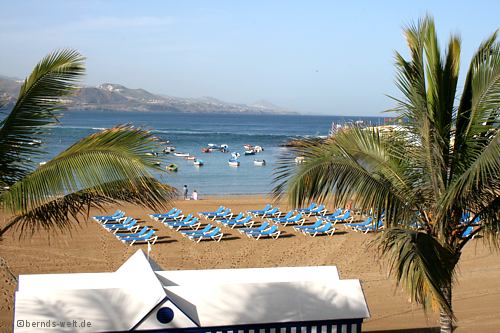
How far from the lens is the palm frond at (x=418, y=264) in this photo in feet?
14.7

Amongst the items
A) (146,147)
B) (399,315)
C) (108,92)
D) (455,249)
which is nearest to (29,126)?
(146,147)

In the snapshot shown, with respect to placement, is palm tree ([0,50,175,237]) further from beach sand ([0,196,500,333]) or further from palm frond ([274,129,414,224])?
beach sand ([0,196,500,333])

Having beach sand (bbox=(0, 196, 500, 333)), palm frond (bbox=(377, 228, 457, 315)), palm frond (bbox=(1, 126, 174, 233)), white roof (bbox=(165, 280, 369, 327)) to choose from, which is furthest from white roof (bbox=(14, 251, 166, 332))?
beach sand (bbox=(0, 196, 500, 333))

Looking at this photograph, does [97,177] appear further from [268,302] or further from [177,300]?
[268,302]

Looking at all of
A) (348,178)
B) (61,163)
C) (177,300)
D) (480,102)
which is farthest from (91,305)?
(480,102)

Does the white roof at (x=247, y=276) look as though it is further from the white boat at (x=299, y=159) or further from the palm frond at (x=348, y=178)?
the white boat at (x=299, y=159)

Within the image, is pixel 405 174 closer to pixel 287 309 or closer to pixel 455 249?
pixel 455 249

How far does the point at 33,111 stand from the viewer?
4.85 m

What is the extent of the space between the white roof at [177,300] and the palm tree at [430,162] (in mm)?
1198

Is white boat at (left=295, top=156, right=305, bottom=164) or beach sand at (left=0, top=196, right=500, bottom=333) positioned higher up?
white boat at (left=295, top=156, right=305, bottom=164)

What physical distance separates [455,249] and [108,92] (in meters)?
170

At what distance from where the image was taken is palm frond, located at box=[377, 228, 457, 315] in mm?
4473

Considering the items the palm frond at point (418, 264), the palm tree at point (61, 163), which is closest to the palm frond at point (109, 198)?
the palm tree at point (61, 163)

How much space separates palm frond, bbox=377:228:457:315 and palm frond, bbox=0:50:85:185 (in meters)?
2.77
